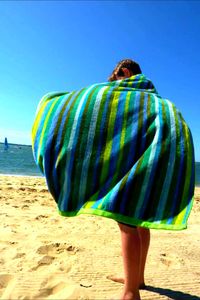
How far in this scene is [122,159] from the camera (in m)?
1.87

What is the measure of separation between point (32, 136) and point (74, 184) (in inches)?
16.5

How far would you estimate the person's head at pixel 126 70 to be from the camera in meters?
2.32

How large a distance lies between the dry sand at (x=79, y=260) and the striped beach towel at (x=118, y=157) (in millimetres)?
880

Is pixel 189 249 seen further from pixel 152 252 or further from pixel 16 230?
pixel 16 230

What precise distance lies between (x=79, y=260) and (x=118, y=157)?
1528 mm

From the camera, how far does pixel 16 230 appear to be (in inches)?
153

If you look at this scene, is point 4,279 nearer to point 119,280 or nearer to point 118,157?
point 119,280

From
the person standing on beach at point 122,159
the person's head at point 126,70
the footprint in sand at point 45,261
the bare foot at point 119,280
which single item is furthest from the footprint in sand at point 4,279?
the person's head at point 126,70

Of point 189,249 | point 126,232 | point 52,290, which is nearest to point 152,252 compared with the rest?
point 189,249

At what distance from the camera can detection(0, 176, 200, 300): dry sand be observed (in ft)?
8.04

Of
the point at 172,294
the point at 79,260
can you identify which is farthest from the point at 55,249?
the point at 172,294

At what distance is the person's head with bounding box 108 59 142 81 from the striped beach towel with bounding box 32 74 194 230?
328mm

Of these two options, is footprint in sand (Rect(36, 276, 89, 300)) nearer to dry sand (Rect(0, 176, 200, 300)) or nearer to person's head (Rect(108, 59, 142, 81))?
dry sand (Rect(0, 176, 200, 300))

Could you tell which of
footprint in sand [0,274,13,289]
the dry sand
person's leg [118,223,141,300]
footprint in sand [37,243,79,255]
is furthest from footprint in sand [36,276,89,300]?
footprint in sand [37,243,79,255]
